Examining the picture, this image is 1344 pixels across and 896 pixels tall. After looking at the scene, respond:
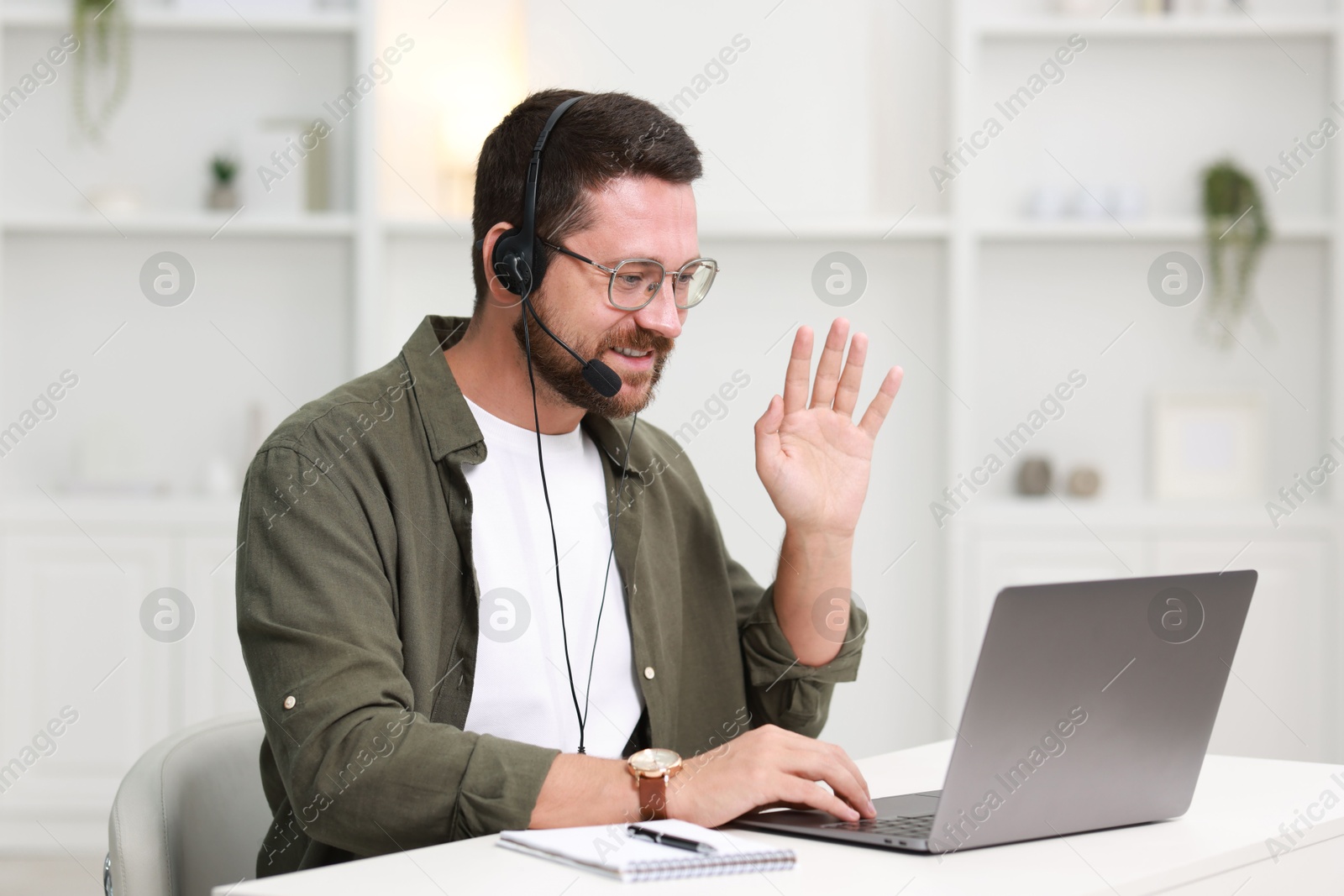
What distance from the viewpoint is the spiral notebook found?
911 millimetres

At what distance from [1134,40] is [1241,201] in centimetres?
54

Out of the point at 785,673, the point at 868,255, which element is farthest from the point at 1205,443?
the point at 785,673

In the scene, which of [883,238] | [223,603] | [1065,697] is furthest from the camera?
[883,238]

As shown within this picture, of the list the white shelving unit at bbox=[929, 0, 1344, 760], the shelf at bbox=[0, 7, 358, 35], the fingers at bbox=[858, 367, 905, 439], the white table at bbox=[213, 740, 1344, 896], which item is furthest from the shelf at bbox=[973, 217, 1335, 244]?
the white table at bbox=[213, 740, 1344, 896]

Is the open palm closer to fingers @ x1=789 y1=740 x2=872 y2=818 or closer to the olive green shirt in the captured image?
the olive green shirt

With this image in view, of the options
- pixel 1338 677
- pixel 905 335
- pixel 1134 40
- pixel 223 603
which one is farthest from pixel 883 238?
pixel 223 603

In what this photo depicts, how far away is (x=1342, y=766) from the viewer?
1.40 meters

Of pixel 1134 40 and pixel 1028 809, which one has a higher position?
pixel 1134 40

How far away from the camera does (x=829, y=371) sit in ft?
5.08

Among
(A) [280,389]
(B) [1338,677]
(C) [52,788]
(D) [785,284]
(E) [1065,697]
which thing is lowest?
(C) [52,788]

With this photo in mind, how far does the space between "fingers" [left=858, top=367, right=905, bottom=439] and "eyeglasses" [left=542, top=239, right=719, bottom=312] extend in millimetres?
255

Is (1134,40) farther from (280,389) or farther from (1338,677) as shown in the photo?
(280,389)

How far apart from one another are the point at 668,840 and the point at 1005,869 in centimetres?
26

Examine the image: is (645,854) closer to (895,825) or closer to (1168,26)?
(895,825)
